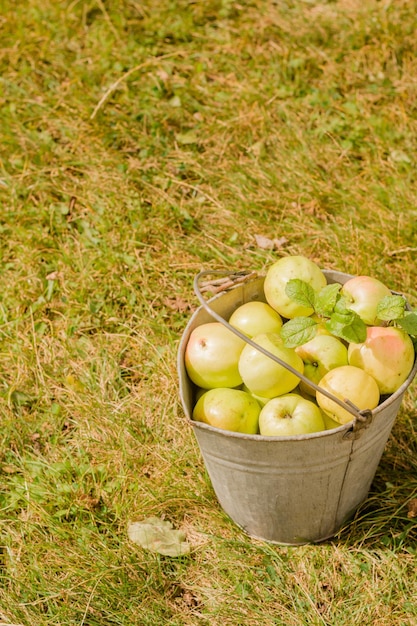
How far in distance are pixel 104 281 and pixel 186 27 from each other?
2163 millimetres

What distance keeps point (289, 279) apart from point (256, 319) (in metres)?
0.17

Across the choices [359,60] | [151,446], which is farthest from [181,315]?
[359,60]

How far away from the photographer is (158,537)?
241 cm

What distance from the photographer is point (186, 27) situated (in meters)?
4.54

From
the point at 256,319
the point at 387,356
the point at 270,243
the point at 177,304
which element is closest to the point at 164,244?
the point at 177,304

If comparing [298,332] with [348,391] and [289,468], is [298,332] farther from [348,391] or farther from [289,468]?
[289,468]

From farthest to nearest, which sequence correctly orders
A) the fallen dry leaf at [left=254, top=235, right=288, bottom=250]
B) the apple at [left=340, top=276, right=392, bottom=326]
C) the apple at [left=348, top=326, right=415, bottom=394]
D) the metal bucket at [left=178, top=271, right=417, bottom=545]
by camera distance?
the fallen dry leaf at [left=254, top=235, right=288, bottom=250] → the apple at [left=340, top=276, right=392, bottom=326] → the apple at [left=348, top=326, right=415, bottom=394] → the metal bucket at [left=178, top=271, right=417, bottom=545]

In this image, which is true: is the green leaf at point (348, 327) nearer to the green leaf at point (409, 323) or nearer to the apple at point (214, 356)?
the green leaf at point (409, 323)

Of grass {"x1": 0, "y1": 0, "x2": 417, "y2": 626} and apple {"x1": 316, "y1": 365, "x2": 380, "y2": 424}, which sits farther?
grass {"x1": 0, "y1": 0, "x2": 417, "y2": 626}

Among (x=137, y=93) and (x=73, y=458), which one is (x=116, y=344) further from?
(x=137, y=93)

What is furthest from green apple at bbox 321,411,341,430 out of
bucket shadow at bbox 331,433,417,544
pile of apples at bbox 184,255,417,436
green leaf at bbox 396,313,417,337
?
bucket shadow at bbox 331,433,417,544

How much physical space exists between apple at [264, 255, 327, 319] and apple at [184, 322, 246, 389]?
0.19m

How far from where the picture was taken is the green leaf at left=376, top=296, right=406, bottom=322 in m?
2.04

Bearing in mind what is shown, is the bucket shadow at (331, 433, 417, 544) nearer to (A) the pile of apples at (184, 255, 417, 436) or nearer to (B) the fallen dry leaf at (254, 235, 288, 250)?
(A) the pile of apples at (184, 255, 417, 436)
